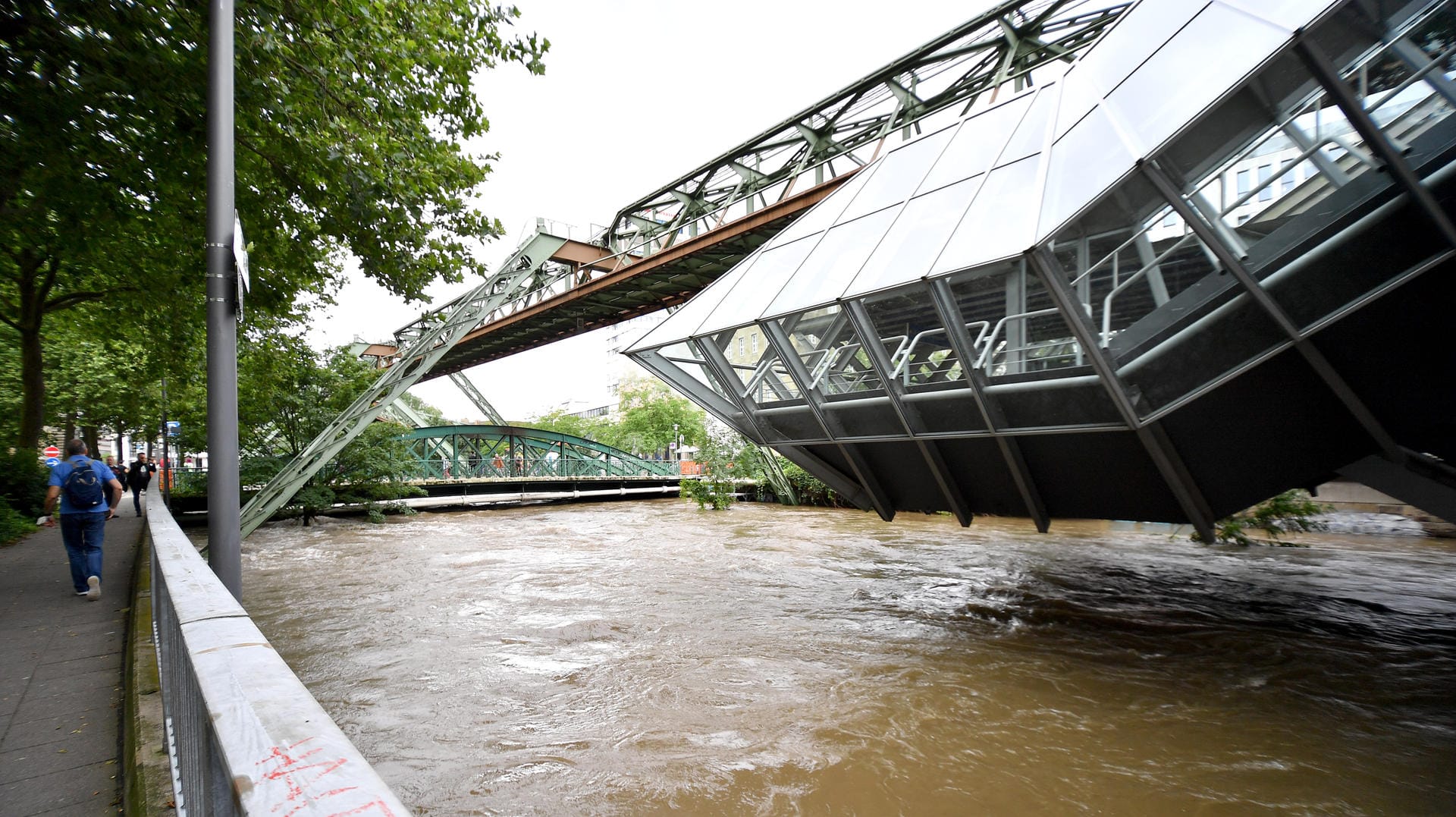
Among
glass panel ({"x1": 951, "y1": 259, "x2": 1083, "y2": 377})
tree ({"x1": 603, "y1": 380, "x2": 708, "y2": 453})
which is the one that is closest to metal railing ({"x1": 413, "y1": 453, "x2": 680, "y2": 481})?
tree ({"x1": 603, "y1": 380, "x2": 708, "y2": 453})

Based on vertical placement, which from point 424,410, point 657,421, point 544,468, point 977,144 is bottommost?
point 544,468

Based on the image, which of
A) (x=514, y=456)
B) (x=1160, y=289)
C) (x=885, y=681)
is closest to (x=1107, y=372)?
(x=1160, y=289)

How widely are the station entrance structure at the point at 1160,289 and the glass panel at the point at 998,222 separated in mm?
43

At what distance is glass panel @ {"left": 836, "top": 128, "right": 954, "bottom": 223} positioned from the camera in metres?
10.9

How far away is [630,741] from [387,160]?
7.65 meters

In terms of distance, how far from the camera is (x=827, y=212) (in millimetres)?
12633

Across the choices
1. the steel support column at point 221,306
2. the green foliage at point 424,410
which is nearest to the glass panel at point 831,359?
the steel support column at point 221,306

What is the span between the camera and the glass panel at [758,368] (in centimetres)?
1064

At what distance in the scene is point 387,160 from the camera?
905 cm

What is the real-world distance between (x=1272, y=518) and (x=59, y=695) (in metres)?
21.4

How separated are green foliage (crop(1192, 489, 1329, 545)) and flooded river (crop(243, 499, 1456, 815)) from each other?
1.09 m

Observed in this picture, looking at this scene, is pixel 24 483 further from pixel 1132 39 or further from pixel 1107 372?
pixel 1132 39

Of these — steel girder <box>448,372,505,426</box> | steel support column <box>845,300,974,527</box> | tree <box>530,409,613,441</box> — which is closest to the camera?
steel support column <box>845,300,974,527</box>

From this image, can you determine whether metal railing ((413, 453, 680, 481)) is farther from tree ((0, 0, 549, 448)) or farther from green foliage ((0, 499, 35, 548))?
tree ((0, 0, 549, 448))
